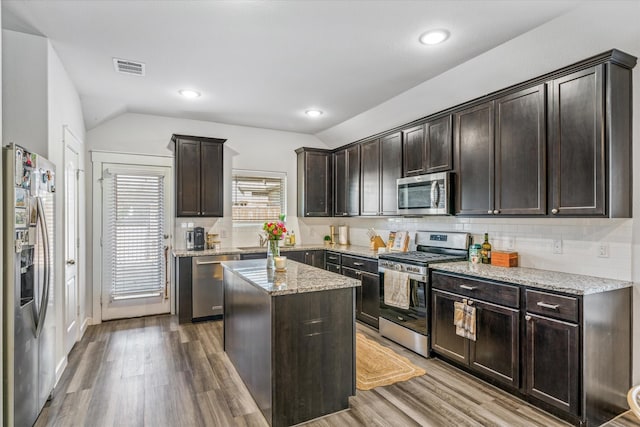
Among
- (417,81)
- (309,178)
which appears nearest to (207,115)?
(309,178)

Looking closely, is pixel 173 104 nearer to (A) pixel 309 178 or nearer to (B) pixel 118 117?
(B) pixel 118 117

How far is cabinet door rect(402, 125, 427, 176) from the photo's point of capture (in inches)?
158

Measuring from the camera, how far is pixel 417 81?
11.8ft

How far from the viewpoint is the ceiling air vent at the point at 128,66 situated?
3.20m

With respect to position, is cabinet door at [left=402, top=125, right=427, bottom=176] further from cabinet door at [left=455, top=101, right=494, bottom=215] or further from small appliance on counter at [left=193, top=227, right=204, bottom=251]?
small appliance on counter at [left=193, top=227, right=204, bottom=251]

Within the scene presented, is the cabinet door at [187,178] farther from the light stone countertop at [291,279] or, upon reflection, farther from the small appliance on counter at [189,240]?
the light stone countertop at [291,279]

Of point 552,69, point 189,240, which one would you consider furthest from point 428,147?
point 189,240

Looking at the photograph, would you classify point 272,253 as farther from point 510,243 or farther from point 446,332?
point 510,243

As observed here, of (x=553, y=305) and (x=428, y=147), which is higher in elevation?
(x=428, y=147)

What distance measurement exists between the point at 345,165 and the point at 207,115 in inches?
84.3

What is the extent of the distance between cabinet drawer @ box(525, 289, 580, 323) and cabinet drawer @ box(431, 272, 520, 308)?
0.33 feet

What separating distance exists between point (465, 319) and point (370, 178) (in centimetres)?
245

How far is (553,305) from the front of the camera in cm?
243

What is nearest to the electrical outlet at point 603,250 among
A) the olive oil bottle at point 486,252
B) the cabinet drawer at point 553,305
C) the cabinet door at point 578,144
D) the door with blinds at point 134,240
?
the cabinet door at point 578,144
